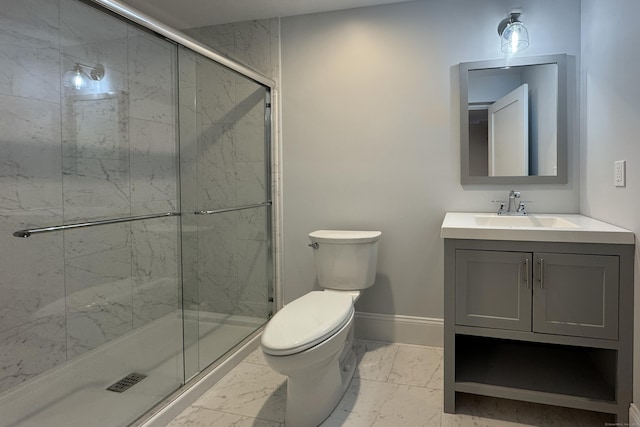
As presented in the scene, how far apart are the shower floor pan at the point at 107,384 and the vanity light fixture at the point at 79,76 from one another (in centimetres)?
138

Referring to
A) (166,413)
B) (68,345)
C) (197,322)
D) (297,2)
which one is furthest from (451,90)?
(68,345)

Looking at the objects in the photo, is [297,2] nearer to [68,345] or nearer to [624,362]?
[68,345]

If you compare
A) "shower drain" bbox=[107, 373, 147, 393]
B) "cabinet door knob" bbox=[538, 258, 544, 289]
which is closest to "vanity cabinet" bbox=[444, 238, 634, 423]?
"cabinet door knob" bbox=[538, 258, 544, 289]

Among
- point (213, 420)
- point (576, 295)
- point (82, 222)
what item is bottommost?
point (213, 420)

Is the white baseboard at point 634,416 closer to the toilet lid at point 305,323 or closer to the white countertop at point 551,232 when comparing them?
the white countertop at point 551,232

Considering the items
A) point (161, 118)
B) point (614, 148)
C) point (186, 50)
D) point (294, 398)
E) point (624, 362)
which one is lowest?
point (294, 398)

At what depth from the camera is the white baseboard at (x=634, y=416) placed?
1557 millimetres

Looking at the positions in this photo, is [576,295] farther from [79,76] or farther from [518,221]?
[79,76]

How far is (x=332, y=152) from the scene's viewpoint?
2.68m

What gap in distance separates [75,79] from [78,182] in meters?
0.54

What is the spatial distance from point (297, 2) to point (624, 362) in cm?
250

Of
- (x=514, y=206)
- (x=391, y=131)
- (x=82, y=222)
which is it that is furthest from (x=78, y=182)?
(x=514, y=206)

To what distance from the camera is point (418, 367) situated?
2.28 m

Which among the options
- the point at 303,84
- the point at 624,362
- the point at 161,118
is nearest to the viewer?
the point at 624,362
